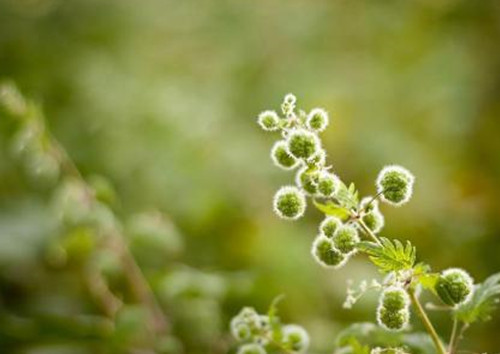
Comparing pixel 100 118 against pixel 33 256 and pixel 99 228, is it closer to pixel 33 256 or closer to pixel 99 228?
pixel 33 256

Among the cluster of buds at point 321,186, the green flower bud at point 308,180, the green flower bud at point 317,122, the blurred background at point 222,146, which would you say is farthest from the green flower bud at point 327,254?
the blurred background at point 222,146

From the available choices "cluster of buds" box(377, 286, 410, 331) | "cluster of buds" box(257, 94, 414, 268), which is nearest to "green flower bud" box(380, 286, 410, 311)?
"cluster of buds" box(377, 286, 410, 331)

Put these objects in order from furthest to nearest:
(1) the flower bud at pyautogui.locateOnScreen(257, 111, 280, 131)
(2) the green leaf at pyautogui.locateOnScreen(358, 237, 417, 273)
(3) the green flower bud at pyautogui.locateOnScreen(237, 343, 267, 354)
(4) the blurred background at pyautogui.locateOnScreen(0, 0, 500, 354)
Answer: (4) the blurred background at pyautogui.locateOnScreen(0, 0, 500, 354), (3) the green flower bud at pyautogui.locateOnScreen(237, 343, 267, 354), (1) the flower bud at pyautogui.locateOnScreen(257, 111, 280, 131), (2) the green leaf at pyautogui.locateOnScreen(358, 237, 417, 273)

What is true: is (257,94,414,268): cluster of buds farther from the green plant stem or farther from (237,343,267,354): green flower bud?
(237,343,267,354): green flower bud

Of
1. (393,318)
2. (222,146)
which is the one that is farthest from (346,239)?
(222,146)

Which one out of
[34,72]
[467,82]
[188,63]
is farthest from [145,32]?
[467,82]

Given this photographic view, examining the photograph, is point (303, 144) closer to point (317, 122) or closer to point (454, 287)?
point (317, 122)
